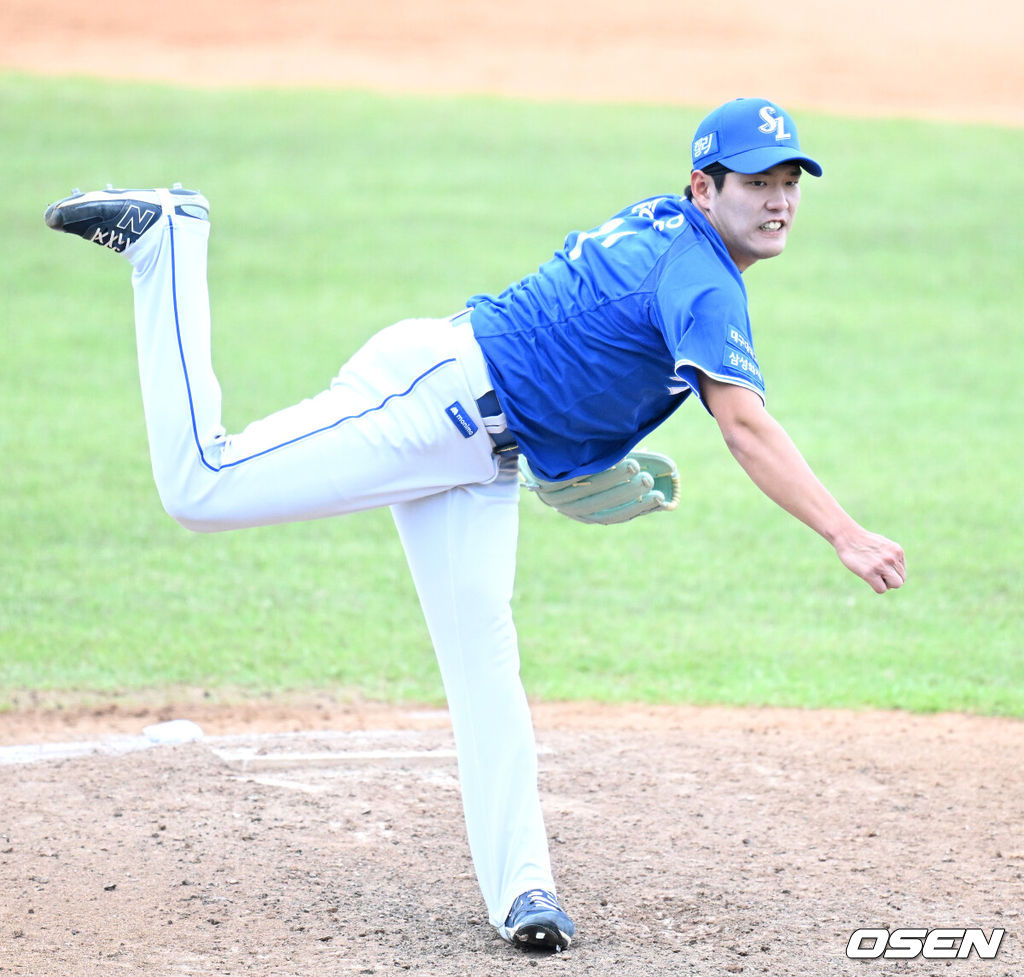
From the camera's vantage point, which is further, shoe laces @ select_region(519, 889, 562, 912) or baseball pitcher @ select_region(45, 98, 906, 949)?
shoe laces @ select_region(519, 889, 562, 912)

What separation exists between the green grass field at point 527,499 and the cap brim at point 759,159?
3186 mm

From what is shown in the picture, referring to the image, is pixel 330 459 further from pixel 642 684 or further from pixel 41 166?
pixel 41 166

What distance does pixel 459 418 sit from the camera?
3752 millimetres

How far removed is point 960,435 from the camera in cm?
1058

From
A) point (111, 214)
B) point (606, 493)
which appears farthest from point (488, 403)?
point (111, 214)

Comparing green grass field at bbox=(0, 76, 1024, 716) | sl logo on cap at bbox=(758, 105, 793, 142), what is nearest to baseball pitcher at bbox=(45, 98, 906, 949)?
sl logo on cap at bbox=(758, 105, 793, 142)

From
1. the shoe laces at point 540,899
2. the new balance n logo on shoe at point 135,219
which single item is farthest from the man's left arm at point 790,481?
the new balance n logo on shoe at point 135,219

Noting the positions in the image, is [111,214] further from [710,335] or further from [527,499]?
[527,499]

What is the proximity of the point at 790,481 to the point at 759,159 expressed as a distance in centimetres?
81

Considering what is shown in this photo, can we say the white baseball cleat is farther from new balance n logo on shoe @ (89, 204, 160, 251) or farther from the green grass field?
the green grass field

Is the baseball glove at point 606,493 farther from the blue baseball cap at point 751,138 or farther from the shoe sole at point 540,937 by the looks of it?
the shoe sole at point 540,937

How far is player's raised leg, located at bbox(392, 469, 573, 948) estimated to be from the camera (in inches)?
150

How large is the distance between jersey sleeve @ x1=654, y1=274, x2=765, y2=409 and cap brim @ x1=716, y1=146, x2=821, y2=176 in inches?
12.6

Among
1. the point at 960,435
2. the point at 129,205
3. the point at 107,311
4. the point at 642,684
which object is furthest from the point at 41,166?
the point at 129,205
